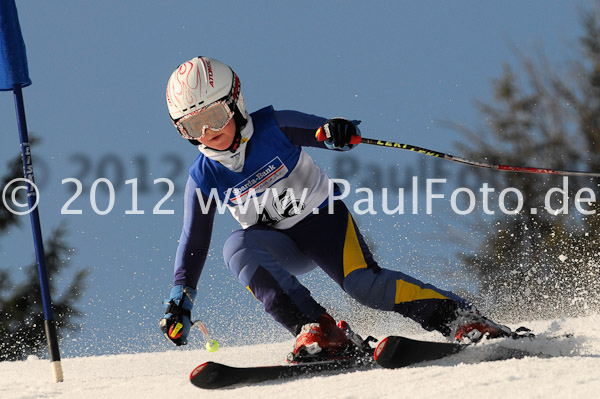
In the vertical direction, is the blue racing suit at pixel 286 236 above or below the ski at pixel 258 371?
above

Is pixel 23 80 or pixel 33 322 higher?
pixel 23 80

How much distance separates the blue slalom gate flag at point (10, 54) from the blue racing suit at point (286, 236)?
5.71ft

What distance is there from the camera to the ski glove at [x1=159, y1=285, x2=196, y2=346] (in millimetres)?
3920

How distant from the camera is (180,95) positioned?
3871 millimetres

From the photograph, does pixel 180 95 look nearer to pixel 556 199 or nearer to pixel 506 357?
pixel 506 357

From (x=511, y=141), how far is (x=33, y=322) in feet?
32.7

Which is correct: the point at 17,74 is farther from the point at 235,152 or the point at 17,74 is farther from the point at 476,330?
the point at 476,330

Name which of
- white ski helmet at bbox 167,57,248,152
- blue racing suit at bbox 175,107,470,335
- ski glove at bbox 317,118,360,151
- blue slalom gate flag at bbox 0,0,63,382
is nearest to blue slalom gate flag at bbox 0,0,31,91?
blue slalom gate flag at bbox 0,0,63,382

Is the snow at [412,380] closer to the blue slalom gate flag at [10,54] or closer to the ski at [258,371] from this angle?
the ski at [258,371]

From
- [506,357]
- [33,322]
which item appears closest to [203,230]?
[506,357]

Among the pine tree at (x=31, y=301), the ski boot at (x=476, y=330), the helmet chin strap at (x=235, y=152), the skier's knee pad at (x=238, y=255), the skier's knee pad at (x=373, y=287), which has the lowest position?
A: the pine tree at (x=31, y=301)

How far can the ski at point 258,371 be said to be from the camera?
10.9 ft

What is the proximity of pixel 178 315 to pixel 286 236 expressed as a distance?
31.6 inches

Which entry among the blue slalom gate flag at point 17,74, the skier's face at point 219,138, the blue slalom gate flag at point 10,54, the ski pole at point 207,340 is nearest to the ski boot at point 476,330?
the ski pole at point 207,340
